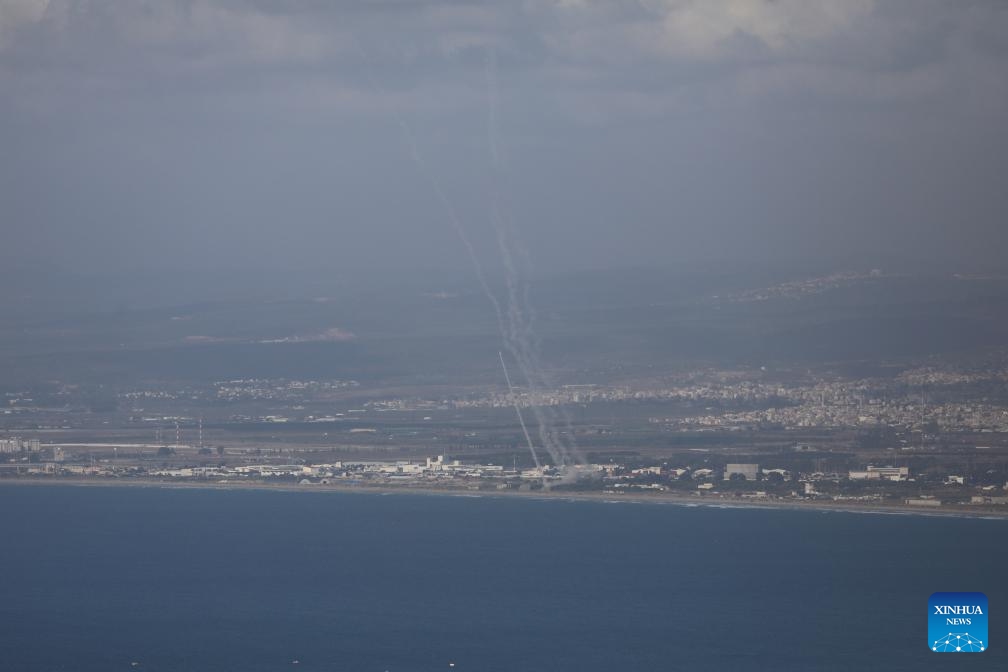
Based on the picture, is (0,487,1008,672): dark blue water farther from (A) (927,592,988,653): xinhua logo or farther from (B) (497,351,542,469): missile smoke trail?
(B) (497,351,542,469): missile smoke trail

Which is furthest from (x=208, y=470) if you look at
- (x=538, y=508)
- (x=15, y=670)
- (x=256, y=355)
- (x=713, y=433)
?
(x=256, y=355)

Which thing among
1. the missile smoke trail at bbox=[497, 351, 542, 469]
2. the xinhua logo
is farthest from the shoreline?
the xinhua logo

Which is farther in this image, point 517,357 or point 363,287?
point 363,287

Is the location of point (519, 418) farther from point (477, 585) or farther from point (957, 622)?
point (957, 622)

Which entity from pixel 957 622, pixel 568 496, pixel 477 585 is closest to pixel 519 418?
pixel 568 496

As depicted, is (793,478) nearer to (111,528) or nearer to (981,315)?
(111,528)

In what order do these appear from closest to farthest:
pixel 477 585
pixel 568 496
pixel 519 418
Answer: pixel 477 585 → pixel 568 496 → pixel 519 418
